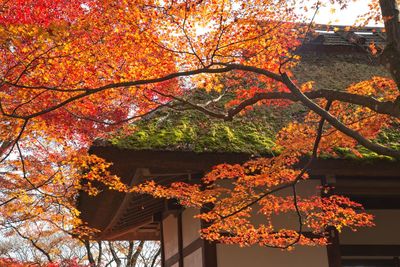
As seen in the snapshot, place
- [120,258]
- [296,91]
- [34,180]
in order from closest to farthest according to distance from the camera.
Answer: [296,91] < [34,180] < [120,258]

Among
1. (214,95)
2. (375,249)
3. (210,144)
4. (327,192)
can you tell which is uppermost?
(214,95)

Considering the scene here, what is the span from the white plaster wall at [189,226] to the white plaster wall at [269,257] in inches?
22.8

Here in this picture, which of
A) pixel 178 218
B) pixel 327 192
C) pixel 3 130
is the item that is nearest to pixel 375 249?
pixel 327 192

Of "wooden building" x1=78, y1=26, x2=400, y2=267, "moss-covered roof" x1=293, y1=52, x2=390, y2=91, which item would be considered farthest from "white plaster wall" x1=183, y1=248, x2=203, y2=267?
"moss-covered roof" x1=293, y1=52, x2=390, y2=91

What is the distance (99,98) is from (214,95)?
1.76 meters

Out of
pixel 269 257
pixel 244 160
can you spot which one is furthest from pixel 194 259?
pixel 244 160

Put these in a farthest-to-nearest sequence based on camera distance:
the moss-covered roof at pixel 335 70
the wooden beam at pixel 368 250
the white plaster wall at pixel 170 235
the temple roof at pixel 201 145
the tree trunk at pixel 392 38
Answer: the white plaster wall at pixel 170 235, the moss-covered roof at pixel 335 70, the wooden beam at pixel 368 250, the temple roof at pixel 201 145, the tree trunk at pixel 392 38

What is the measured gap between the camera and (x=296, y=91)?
157 inches

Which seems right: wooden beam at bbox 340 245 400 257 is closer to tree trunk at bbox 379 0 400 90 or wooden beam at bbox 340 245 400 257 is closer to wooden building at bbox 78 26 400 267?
wooden building at bbox 78 26 400 267

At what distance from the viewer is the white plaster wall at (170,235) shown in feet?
25.9

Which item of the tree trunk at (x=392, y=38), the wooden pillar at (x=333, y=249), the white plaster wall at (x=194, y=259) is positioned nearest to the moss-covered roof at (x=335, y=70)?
the wooden pillar at (x=333, y=249)

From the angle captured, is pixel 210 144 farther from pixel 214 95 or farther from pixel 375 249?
pixel 375 249

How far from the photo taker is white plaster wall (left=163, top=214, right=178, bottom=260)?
789cm

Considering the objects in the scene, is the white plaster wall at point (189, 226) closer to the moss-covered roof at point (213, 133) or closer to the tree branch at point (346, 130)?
the moss-covered roof at point (213, 133)
